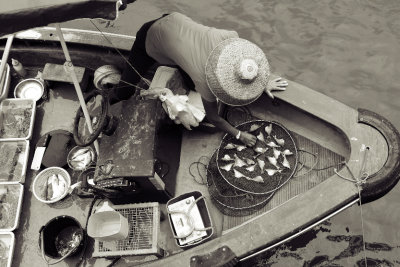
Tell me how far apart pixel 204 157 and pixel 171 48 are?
1.36 meters

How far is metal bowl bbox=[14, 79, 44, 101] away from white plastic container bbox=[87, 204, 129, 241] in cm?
205

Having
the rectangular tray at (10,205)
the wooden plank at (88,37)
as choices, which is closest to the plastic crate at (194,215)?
the rectangular tray at (10,205)

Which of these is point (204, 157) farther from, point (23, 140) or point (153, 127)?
point (23, 140)

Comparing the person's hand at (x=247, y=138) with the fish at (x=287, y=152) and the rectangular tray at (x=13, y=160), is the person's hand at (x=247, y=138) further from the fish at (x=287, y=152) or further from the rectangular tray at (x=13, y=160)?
the rectangular tray at (x=13, y=160)

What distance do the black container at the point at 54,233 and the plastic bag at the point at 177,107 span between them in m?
1.58

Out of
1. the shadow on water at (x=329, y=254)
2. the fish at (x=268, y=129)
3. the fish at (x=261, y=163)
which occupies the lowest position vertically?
the shadow on water at (x=329, y=254)

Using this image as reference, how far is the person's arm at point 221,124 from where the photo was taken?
13.2 ft

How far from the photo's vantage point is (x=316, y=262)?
5.04m

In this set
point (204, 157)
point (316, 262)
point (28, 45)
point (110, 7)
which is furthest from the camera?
point (28, 45)

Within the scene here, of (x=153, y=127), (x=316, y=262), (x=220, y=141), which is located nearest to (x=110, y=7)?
→ (x=153, y=127)

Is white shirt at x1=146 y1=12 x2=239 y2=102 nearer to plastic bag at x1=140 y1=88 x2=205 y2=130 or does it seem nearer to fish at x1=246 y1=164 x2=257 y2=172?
plastic bag at x1=140 y1=88 x2=205 y2=130

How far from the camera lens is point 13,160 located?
4.87m

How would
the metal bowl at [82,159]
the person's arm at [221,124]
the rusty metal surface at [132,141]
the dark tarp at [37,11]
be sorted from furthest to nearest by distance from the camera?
the metal bowl at [82,159] → the person's arm at [221,124] → the rusty metal surface at [132,141] → the dark tarp at [37,11]

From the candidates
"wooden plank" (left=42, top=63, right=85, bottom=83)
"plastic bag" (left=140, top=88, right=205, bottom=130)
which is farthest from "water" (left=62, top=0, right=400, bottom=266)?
"wooden plank" (left=42, top=63, right=85, bottom=83)
